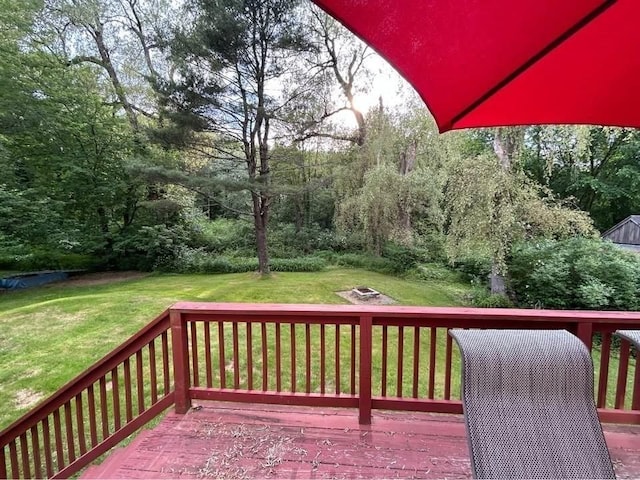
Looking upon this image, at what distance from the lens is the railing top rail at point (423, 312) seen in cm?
181

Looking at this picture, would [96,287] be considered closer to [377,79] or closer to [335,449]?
[335,449]

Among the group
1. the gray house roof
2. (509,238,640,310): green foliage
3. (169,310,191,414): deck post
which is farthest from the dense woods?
(169,310,191,414): deck post

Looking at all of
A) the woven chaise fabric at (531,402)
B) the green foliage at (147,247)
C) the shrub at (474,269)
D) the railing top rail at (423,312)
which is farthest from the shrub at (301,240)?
the woven chaise fabric at (531,402)

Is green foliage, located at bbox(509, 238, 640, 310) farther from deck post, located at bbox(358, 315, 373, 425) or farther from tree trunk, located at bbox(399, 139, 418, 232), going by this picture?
deck post, located at bbox(358, 315, 373, 425)

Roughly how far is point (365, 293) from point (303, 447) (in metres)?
5.37

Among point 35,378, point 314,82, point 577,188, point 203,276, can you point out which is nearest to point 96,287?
point 203,276

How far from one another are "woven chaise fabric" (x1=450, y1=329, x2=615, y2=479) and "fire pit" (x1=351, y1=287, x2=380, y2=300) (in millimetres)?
5509

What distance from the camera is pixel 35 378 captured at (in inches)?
157

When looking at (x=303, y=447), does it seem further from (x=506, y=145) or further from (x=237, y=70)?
(x=237, y=70)

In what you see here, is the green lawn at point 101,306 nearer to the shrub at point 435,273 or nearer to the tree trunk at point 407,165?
the shrub at point 435,273

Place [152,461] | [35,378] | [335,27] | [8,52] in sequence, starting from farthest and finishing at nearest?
1. [335,27]
2. [8,52]
3. [35,378]
4. [152,461]

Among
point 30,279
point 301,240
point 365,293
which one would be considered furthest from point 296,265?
point 30,279

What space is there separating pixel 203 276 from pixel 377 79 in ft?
27.4

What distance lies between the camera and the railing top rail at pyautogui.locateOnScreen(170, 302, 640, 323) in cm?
181
